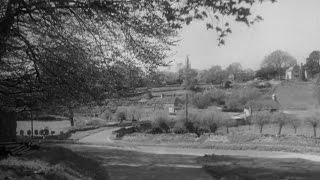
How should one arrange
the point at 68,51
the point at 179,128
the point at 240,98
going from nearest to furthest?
the point at 68,51, the point at 179,128, the point at 240,98

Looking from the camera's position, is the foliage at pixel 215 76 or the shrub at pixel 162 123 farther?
the foliage at pixel 215 76

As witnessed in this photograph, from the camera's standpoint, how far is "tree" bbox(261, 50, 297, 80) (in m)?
153

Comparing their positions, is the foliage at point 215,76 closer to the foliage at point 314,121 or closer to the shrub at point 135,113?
the shrub at point 135,113

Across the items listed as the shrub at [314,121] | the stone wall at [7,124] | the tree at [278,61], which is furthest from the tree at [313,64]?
the stone wall at [7,124]

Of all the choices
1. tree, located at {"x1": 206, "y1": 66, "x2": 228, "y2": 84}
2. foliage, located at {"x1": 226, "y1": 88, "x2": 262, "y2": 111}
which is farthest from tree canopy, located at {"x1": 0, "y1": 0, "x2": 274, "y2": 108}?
tree, located at {"x1": 206, "y1": 66, "x2": 228, "y2": 84}

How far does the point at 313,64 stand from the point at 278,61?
24.7 m

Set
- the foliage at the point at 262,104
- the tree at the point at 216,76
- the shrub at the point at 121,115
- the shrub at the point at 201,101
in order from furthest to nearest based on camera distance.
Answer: the tree at the point at 216,76, the shrub at the point at 201,101, the shrub at the point at 121,115, the foliage at the point at 262,104

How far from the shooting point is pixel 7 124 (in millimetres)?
21797

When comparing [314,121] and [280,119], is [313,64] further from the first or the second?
[314,121]

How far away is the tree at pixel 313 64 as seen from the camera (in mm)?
129125

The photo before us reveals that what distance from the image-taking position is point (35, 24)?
16.1 meters

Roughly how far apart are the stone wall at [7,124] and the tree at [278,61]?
134898mm

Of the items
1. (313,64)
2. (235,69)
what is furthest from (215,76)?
(313,64)

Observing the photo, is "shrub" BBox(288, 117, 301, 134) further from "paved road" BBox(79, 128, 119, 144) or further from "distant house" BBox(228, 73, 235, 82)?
"distant house" BBox(228, 73, 235, 82)
